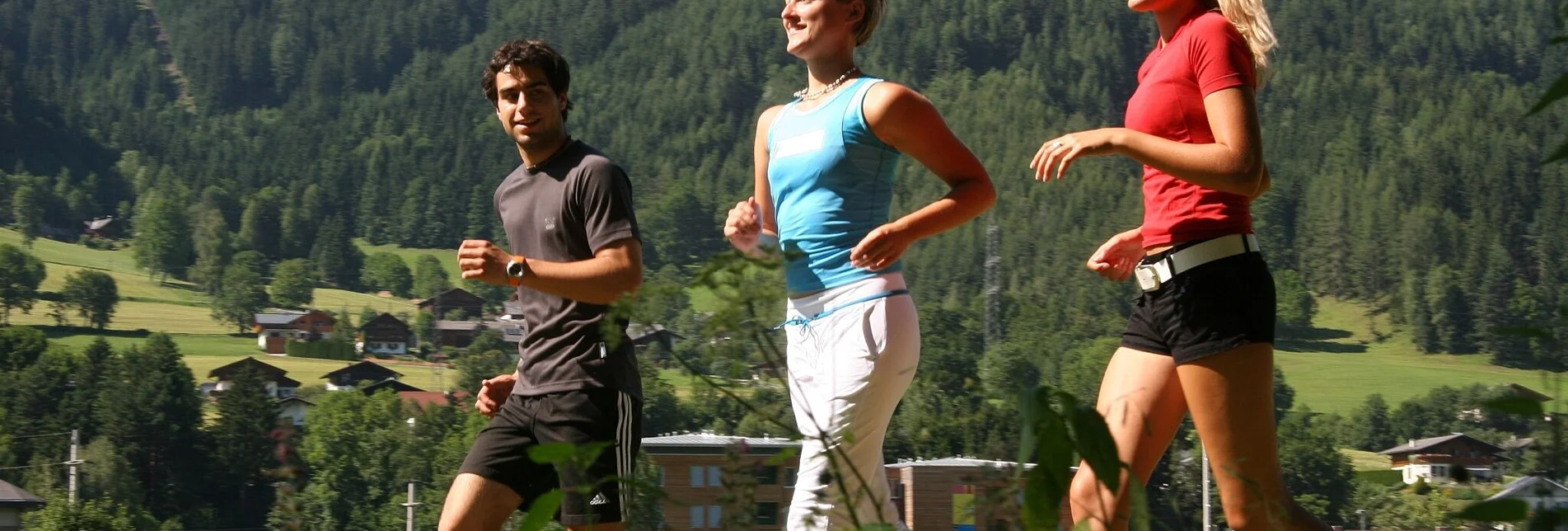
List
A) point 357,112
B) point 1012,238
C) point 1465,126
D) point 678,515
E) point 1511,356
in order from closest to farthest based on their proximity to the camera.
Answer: point 678,515, point 1511,356, point 1012,238, point 1465,126, point 357,112

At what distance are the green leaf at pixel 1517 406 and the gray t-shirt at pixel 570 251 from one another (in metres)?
2.12

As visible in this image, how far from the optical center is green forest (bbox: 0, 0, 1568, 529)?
3878 inches

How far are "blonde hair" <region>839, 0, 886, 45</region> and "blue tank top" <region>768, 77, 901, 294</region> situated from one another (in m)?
0.16

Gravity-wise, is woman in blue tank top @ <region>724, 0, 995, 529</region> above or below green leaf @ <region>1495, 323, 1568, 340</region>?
above

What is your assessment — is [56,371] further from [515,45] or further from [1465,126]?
[1465,126]

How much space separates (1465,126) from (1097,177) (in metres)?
34.9

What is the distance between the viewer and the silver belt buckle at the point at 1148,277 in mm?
2990

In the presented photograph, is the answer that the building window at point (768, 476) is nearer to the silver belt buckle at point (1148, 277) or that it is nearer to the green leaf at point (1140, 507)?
the green leaf at point (1140, 507)

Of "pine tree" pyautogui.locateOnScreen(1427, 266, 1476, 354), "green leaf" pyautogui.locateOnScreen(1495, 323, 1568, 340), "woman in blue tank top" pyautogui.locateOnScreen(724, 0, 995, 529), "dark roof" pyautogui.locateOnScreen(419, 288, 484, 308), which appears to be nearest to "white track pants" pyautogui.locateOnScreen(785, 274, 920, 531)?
"woman in blue tank top" pyautogui.locateOnScreen(724, 0, 995, 529)

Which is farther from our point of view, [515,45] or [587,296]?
[515,45]

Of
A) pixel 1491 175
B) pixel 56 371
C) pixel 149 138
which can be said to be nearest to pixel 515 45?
pixel 56 371

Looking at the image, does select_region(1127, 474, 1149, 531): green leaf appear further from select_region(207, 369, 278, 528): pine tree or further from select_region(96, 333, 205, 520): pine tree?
select_region(96, 333, 205, 520): pine tree

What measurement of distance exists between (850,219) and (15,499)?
77030 mm

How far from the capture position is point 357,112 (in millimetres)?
190625
